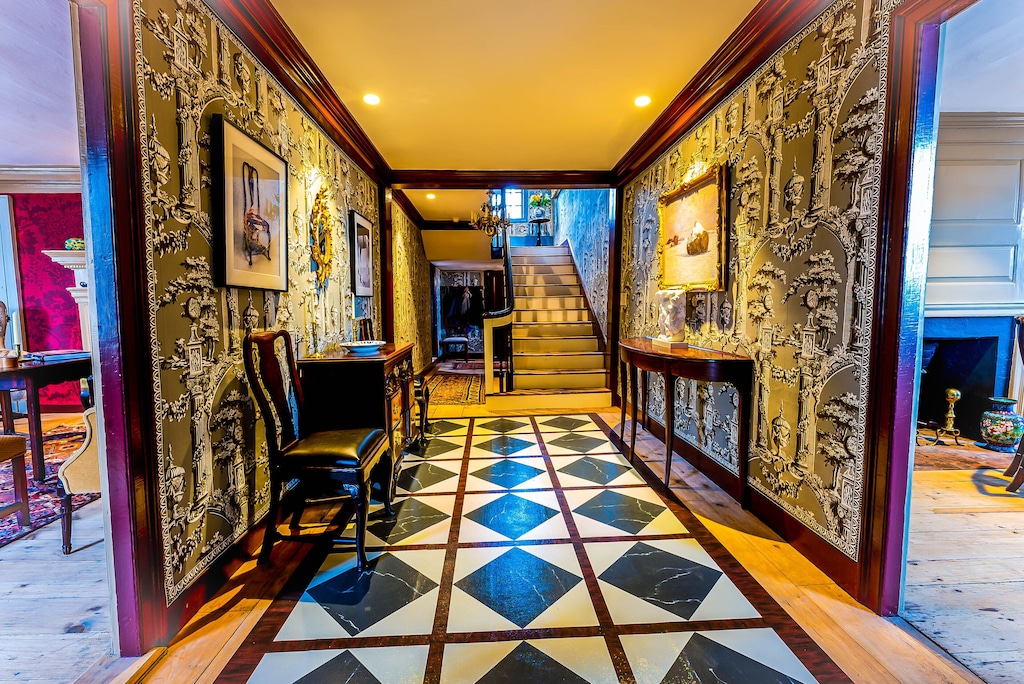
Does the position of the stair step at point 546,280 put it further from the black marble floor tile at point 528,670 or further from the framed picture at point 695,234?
the black marble floor tile at point 528,670

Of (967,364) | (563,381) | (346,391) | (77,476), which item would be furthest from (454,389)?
(967,364)

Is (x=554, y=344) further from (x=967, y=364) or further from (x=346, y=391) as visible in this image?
(x=967, y=364)

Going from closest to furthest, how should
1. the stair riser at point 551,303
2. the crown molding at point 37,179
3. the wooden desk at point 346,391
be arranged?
the wooden desk at point 346,391
the crown molding at point 37,179
the stair riser at point 551,303

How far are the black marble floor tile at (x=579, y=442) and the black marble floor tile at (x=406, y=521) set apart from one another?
4.72ft

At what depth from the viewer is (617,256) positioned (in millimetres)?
5031

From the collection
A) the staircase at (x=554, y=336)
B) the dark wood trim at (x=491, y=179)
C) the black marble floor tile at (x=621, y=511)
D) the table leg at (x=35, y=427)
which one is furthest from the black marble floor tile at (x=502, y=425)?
the table leg at (x=35, y=427)

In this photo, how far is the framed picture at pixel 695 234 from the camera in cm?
282

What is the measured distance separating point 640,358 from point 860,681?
1.96 metres

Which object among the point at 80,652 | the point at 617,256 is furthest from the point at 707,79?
the point at 80,652

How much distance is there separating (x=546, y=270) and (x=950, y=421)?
5609 mm

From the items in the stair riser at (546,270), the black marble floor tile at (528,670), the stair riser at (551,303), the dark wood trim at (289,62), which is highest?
the dark wood trim at (289,62)

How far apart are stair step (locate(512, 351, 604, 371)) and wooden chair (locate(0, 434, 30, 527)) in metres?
4.33

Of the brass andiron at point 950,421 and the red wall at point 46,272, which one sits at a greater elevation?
the red wall at point 46,272

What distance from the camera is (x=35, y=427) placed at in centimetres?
274
